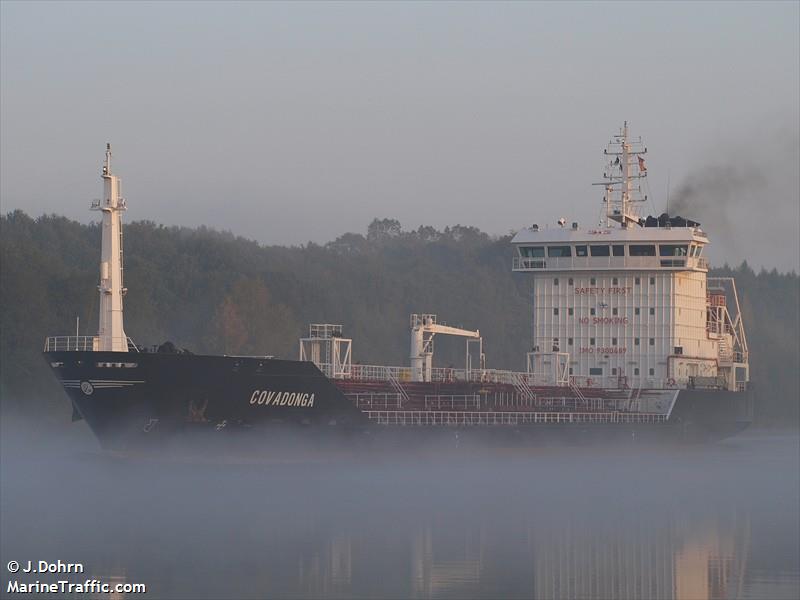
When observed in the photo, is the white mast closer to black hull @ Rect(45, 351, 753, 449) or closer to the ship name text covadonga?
black hull @ Rect(45, 351, 753, 449)

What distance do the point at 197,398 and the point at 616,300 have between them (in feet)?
67.9

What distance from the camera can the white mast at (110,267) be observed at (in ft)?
143

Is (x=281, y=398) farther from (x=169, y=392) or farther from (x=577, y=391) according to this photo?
(x=577, y=391)

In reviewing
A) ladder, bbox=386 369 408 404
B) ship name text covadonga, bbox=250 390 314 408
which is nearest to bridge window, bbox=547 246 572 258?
ladder, bbox=386 369 408 404

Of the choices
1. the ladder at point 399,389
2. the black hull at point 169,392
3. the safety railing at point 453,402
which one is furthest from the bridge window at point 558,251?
the black hull at point 169,392

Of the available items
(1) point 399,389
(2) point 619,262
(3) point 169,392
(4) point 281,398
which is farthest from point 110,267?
(2) point 619,262

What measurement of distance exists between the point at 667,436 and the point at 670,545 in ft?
86.2

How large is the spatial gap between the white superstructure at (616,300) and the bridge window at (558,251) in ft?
0.12

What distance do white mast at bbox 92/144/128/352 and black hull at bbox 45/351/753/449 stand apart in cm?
139

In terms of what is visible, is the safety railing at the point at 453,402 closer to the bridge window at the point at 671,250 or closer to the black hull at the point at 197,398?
the black hull at the point at 197,398

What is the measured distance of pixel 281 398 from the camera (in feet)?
145

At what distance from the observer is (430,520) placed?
34562 mm

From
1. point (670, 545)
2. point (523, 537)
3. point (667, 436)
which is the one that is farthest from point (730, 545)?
point (667, 436)

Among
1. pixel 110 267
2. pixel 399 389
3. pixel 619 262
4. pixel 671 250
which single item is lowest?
pixel 399 389
